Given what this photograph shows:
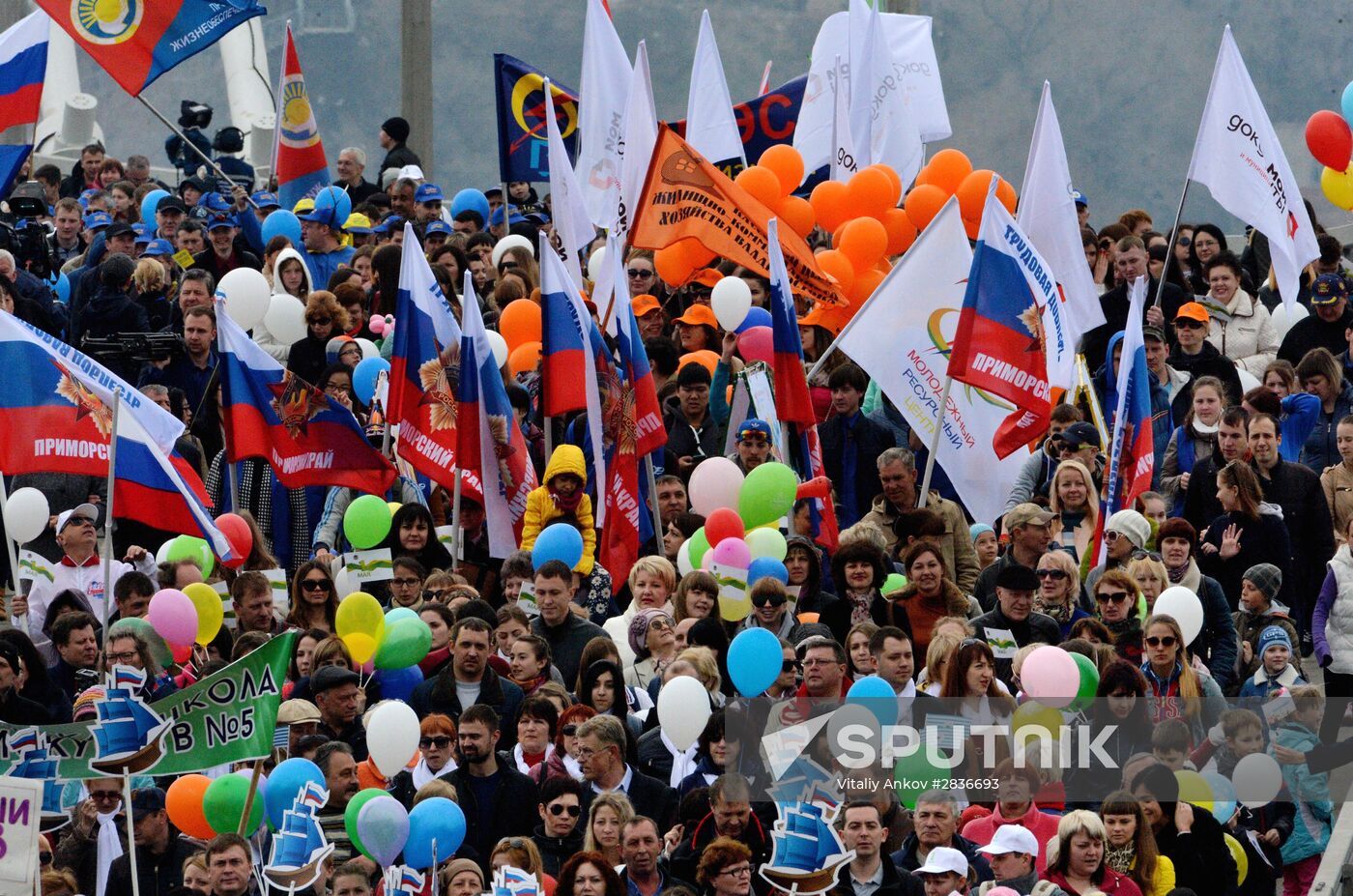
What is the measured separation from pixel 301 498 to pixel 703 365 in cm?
215

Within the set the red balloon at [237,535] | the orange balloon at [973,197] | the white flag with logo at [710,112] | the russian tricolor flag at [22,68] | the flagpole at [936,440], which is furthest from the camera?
the white flag with logo at [710,112]

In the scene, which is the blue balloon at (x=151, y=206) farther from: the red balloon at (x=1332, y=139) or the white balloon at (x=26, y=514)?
the red balloon at (x=1332, y=139)

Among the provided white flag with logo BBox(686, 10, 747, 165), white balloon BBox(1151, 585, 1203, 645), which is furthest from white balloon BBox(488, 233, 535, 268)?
white balloon BBox(1151, 585, 1203, 645)

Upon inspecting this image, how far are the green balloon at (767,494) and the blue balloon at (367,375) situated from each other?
244 centimetres

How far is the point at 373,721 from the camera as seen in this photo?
11.5 metres

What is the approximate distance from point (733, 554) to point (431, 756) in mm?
2018

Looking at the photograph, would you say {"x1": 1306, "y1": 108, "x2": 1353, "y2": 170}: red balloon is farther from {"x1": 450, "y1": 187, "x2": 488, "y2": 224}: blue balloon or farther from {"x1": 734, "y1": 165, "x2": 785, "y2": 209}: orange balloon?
{"x1": 450, "y1": 187, "x2": 488, "y2": 224}: blue balloon

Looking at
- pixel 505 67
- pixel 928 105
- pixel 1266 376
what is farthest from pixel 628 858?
pixel 928 105

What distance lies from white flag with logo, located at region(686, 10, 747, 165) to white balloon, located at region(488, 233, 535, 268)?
226 cm

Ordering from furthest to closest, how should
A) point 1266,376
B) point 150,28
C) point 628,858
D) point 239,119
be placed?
1. point 239,119
2. point 150,28
3. point 1266,376
4. point 628,858

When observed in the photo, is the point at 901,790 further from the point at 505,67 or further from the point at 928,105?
the point at 928,105

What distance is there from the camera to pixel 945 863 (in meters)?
10.6

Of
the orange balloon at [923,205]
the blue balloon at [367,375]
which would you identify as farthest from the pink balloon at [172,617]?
the orange balloon at [923,205]

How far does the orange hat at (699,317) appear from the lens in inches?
646
